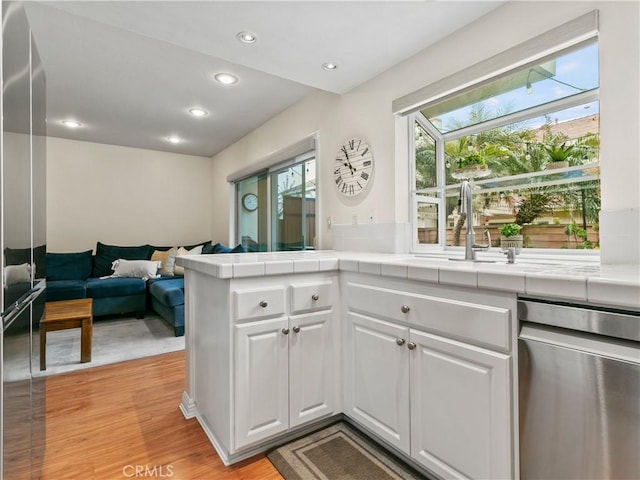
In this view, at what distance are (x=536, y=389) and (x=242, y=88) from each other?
3.09 metres

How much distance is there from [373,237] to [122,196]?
436 centimetres

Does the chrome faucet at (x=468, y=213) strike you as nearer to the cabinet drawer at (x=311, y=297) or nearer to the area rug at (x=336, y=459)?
the cabinet drawer at (x=311, y=297)

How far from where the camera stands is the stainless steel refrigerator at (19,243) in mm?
902

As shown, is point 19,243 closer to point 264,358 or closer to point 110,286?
point 264,358

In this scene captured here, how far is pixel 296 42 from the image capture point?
78.3 inches

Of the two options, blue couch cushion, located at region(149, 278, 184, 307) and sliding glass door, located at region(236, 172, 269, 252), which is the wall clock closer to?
sliding glass door, located at region(236, 172, 269, 252)

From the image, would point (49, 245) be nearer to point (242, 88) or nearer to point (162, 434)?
point (242, 88)

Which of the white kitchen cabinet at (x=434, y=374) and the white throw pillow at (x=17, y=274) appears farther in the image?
the white kitchen cabinet at (x=434, y=374)

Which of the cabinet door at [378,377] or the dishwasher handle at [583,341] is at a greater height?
the dishwasher handle at [583,341]

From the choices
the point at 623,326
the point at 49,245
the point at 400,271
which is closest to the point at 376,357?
the point at 400,271

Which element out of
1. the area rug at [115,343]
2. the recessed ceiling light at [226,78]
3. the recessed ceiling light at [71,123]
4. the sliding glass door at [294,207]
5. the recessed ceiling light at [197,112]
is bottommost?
the area rug at [115,343]

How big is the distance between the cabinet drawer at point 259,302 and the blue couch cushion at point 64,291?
339 centimetres

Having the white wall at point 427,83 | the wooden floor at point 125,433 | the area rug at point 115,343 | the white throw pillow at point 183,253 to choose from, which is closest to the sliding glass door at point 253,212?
the white wall at point 427,83

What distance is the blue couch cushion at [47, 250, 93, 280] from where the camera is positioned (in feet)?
13.8
